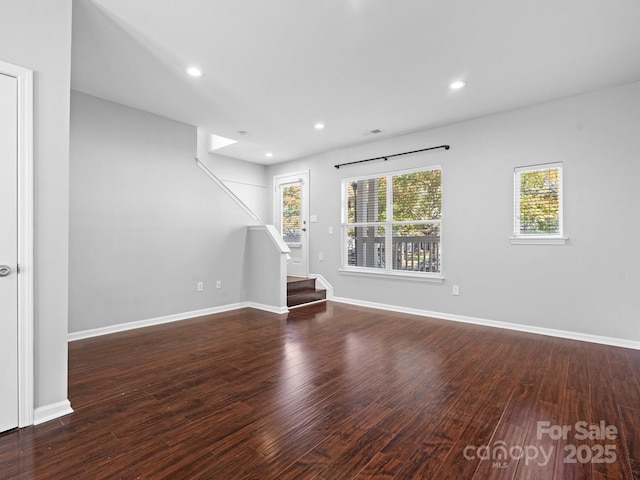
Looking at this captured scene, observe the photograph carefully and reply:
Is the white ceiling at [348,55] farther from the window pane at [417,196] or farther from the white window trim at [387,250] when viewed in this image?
the white window trim at [387,250]

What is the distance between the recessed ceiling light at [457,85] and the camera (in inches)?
131

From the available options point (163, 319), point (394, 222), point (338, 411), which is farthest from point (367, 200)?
point (338, 411)

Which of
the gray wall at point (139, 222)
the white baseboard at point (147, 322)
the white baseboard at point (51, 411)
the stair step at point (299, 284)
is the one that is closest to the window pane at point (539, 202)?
the stair step at point (299, 284)

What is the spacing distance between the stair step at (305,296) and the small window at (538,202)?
3149 mm

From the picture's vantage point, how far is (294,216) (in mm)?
6539

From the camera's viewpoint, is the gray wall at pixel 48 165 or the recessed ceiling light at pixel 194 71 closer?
the gray wall at pixel 48 165

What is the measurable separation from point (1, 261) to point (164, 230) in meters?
2.50

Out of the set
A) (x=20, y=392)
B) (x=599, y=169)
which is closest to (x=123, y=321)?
(x=20, y=392)

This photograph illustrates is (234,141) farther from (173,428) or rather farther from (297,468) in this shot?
(297,468)

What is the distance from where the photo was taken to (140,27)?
8.27ft

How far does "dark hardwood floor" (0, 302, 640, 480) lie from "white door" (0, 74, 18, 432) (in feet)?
0.72

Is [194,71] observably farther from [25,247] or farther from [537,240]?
[537,240]

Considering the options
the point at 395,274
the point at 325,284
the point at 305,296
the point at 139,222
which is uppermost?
the point at 139,222

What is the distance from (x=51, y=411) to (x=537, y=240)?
4.75 metres
